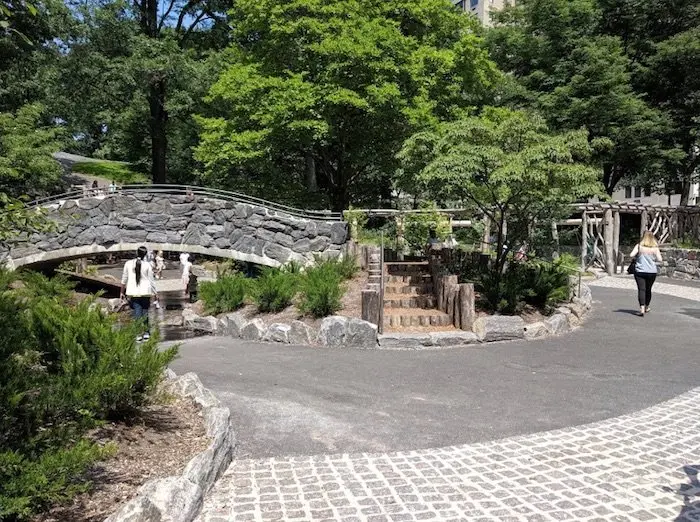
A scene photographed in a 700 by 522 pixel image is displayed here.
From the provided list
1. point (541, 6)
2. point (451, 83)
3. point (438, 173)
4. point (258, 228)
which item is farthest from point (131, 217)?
point (541, 6)

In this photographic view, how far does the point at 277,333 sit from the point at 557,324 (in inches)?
202

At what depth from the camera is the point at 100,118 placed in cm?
2430

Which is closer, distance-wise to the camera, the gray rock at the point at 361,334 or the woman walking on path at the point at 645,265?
the gray rock at the point at 361,334

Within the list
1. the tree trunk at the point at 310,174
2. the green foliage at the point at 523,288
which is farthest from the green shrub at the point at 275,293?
the tree trunk at the point at 310,174

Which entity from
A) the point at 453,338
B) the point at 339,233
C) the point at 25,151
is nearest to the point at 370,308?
the point at 453,338

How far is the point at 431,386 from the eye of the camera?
675 centimetres

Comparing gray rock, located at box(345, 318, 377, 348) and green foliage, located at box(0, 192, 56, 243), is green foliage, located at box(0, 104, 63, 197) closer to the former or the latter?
gray rock, located at box(345, 318, 377, 348)

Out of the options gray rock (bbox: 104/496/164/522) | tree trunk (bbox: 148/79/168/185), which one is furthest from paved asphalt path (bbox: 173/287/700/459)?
tree trunk (bbox: 148/79/168/185)

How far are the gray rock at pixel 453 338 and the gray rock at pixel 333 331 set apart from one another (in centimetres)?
148

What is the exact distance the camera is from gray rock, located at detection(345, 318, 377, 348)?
29.7ft

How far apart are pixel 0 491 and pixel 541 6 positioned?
98.3ft

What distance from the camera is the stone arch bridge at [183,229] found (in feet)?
49.2

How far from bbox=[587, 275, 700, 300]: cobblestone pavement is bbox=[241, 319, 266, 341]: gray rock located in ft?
38.2

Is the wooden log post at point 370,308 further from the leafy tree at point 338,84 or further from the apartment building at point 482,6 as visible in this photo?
the apartment building at point 482,6
